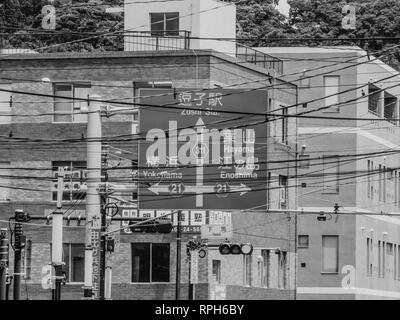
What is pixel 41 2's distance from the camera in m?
97.2

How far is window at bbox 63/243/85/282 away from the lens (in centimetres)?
6138

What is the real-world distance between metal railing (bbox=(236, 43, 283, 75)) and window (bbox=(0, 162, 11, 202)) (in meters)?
12.8

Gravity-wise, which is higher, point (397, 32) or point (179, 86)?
point (397, 32)

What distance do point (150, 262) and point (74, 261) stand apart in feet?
11.1

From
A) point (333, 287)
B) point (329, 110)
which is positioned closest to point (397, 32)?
point (329, 110)

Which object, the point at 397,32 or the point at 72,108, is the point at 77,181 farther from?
the point at 397,32

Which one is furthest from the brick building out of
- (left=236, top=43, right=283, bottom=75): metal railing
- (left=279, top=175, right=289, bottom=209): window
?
(left=236, top=43, right=283, bottom=75): metal railing

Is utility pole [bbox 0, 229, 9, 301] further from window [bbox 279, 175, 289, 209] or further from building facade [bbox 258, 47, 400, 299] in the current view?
building facade [bbox 258, 47, 400, 299]

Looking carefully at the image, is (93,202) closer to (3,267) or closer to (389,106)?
(3,267)

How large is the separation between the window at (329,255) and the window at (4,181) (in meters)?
24.1

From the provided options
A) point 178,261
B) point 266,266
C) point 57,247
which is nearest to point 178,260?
point 178,261

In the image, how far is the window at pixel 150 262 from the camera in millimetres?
61031

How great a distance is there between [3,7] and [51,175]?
34.5 m

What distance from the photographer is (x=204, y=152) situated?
5100 centimetres
